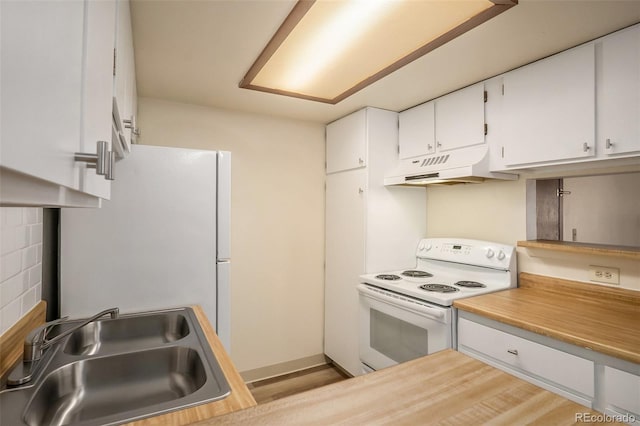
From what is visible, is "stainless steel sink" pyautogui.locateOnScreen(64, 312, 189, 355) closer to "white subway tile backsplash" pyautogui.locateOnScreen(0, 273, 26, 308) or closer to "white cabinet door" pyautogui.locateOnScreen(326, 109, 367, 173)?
"white subway tile backsplash" pyautogui.locateOnScreen(0, 273, 26, 308)

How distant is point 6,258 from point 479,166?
2244 mm

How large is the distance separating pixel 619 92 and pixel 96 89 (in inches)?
79.9

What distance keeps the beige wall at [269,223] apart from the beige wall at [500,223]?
3.63ft

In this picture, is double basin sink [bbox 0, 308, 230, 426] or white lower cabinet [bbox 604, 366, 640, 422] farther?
white lower cabinet [bbox 604, 366, 640, 422]

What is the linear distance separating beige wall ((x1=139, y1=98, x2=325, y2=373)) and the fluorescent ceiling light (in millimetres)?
650

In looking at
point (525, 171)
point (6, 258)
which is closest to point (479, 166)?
point (525, 171)

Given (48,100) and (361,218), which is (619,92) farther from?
(48,100)

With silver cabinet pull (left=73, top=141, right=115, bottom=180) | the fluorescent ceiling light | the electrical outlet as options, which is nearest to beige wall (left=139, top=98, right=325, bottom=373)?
the fluorescent ceiling light

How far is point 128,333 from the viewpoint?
1.50 meters

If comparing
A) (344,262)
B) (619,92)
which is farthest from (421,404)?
(344,262)

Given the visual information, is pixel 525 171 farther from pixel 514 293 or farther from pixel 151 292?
pixel 151 292

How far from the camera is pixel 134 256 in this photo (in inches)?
61.8

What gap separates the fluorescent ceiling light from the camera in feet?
4.50

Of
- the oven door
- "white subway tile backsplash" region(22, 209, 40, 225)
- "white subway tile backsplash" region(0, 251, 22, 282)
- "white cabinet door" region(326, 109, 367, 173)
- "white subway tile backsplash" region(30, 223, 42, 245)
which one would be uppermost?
"white cabinet door" region(326, 109, 367, 173)
